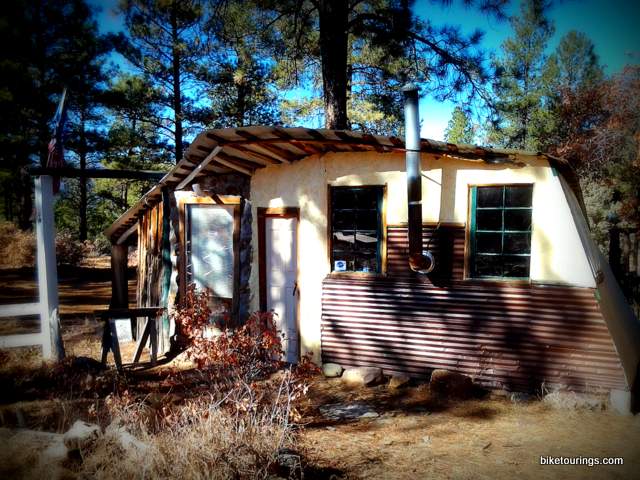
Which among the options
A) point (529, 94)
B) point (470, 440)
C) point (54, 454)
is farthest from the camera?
point (529, 94)

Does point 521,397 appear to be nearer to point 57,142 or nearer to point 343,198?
point 343,198

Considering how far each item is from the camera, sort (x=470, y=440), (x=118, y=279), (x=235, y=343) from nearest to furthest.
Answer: (x=470, y=440) → (x=235, y=343) → (x=118, y=279)

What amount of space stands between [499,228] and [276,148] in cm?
350

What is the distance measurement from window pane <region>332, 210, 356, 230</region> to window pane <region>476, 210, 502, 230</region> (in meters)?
1.91

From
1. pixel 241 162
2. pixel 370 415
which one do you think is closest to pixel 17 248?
pixel 241 162

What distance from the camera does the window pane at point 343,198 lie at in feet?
21.6

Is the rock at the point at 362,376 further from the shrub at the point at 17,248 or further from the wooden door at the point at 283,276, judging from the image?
the shrub at the point at 17,248

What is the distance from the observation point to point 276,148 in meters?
6.04

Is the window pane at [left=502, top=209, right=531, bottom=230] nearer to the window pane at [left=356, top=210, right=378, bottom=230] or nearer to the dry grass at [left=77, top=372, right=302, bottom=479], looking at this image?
the window pane at [left=356, top=210, right=378, bottom=230]

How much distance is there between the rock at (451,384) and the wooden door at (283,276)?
2421mm

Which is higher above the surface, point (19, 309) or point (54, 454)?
point (19, 309)

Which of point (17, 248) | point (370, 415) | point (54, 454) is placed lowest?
point (370, 415)

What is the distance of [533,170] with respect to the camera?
5.63 meters

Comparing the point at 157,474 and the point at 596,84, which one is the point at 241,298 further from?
the point at 596,84
